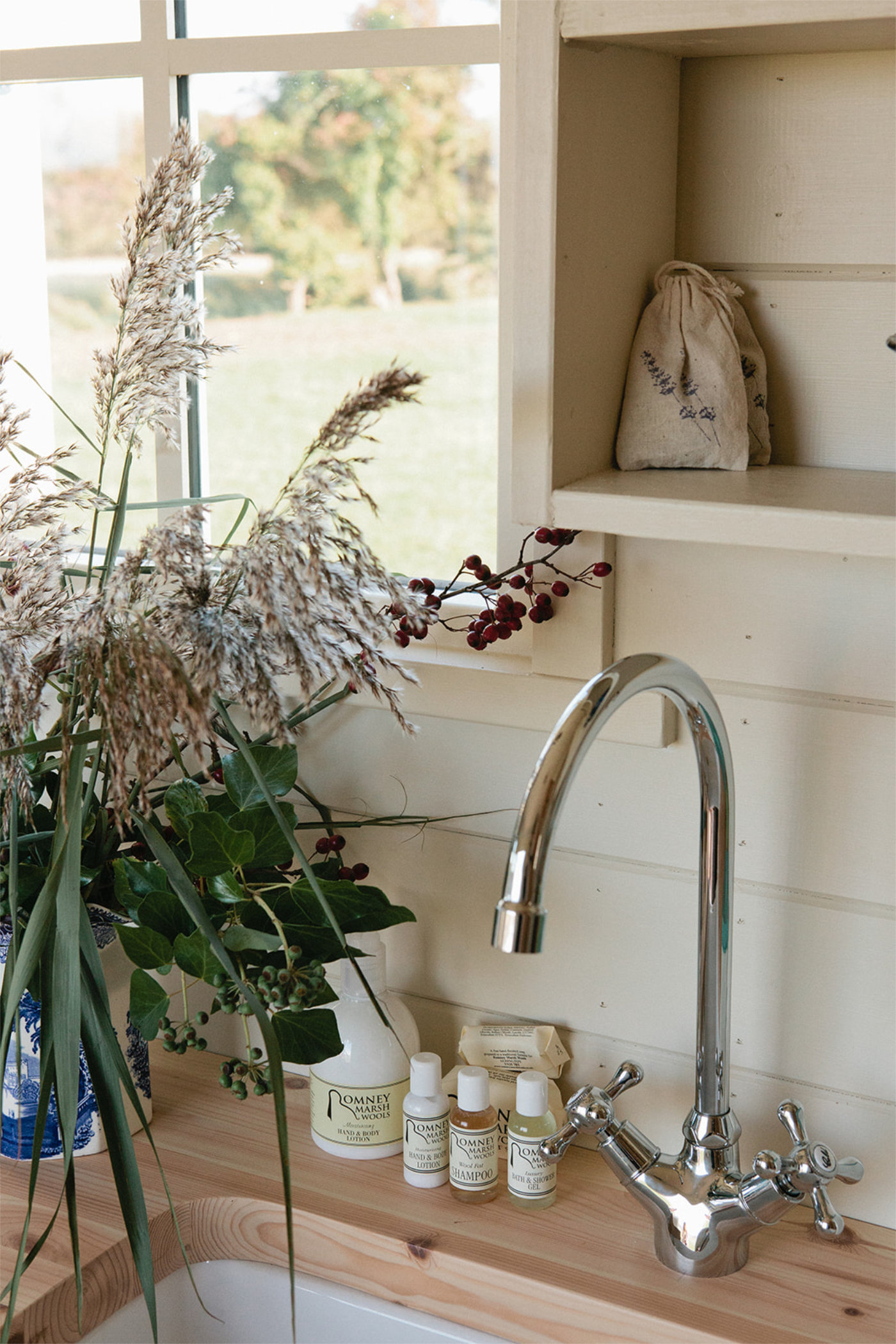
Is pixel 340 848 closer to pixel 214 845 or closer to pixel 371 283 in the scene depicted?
pixel 214 845

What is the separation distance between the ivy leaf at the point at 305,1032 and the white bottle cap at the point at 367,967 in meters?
0.08

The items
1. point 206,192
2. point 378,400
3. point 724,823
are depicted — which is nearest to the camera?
point 378,400

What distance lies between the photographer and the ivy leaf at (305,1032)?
96 centimetres

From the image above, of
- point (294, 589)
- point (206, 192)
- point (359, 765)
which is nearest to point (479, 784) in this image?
point (359, 765)

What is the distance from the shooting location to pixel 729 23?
69 cm

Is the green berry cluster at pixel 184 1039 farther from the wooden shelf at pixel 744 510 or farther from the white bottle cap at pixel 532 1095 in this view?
the wooden shelf at pixel 744 510

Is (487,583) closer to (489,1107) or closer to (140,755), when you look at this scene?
(140,755)

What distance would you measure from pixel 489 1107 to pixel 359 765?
318 millimetres

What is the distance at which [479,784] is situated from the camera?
1106mm

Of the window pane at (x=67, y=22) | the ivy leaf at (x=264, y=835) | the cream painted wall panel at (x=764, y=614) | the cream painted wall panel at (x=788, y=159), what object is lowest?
the ivy leaf at (x=264, y=835)

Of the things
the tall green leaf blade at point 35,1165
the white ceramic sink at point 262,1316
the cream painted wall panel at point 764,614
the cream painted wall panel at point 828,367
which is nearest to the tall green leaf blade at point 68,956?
the tall green leaf blade at point 35,1165

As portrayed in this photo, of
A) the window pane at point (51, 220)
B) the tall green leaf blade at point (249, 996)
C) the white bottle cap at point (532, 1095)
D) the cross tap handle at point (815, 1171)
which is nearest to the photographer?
the tall green leaf blade at point (249, 996)

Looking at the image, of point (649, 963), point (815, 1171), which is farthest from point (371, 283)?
point (815, 1171)

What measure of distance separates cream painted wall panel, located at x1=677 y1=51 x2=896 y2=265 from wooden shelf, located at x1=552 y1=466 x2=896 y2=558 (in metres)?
0.18
